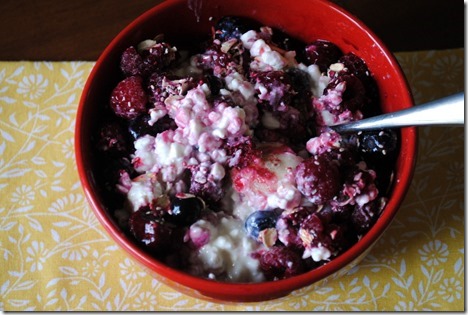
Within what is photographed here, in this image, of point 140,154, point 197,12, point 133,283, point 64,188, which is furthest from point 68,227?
point 197,12

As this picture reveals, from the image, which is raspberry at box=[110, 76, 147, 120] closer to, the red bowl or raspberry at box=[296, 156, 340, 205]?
the red bowl

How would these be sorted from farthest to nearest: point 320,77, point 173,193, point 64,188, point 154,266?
point 64,188
point 320,77
point 173,193
point 154,266

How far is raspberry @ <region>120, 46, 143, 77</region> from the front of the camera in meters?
1.30

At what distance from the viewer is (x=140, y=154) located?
48.9 inches

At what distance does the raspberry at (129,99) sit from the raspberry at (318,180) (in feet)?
1.10

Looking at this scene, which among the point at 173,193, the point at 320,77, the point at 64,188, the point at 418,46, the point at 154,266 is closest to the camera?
the point at 154,266

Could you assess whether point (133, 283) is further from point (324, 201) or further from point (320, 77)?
point (320, 77)

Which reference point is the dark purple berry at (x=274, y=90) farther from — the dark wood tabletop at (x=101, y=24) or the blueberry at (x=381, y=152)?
the dark wood tabletop at (x=101, y=24)

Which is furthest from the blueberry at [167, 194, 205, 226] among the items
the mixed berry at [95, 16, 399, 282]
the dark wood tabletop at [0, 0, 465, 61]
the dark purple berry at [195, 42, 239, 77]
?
the dark wood tabletop at [0, 0, 465, 61]

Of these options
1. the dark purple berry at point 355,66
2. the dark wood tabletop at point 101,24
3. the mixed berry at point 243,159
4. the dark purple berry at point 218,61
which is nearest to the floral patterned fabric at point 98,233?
the dark wood tabletop at point 101,24

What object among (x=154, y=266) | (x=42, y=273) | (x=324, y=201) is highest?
(x=324, y=201)

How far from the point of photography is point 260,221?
1181 mm

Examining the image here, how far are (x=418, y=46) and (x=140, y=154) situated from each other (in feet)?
2.55

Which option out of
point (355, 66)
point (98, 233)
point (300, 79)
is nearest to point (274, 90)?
point (300, 79)
